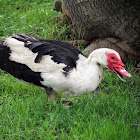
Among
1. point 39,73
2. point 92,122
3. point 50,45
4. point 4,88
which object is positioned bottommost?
point 4,88

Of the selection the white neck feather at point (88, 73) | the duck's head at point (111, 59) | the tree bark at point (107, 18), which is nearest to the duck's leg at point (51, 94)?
the white neck feather at point (88, 73)

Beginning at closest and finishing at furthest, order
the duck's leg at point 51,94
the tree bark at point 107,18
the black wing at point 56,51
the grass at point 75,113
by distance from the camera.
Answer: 1. the grass at point 75,113
2. the black wing at point 56,51
3. the duck's leg at point 51,94
4. the tree bark at point 107,18

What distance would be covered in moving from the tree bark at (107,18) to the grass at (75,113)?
1.97 ft

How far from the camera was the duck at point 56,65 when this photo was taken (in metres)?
3.60

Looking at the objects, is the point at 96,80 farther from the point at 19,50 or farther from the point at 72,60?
the point at 19,50

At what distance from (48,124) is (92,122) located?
514 millimetres

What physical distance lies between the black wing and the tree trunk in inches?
37.3

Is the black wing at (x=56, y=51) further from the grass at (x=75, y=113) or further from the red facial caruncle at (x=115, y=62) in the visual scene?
the grass at (x=75, y=113)

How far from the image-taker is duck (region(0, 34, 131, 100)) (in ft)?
11.8

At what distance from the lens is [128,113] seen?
3.67m

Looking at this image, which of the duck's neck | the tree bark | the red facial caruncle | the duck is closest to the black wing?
the duck

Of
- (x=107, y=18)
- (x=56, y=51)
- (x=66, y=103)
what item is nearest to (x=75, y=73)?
(x=56, y=51)

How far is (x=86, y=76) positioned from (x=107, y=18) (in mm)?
1459

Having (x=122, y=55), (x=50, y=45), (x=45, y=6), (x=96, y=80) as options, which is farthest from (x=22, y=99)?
(x=45, y=6)
